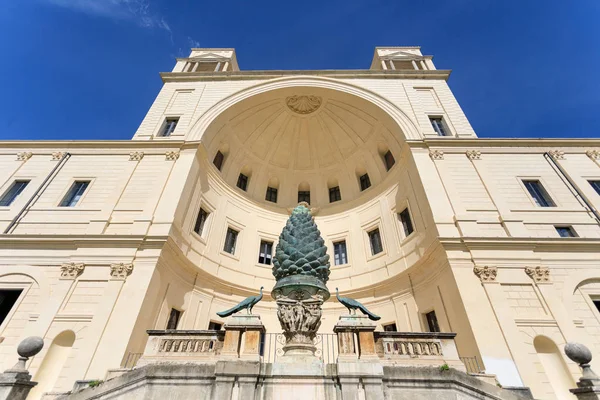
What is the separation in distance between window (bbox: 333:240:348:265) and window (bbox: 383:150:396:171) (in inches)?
253

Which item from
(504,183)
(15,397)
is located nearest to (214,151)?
(15,397)

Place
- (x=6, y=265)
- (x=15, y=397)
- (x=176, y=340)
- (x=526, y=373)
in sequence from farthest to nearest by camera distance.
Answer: (x=6, y=265) → (x=526, y=373) → (x=176, y=340) → (x=15, y=397)

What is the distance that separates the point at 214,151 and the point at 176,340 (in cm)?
1440

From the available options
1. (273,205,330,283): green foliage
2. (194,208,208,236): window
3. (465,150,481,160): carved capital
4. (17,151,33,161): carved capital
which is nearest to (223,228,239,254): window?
(194,208,208,236): window

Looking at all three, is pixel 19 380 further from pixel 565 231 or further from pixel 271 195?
pixel 565 231

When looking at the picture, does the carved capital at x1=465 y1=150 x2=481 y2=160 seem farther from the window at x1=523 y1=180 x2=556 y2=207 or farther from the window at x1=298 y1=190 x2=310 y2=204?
the window at x1=298 y1=190 x2=310 y2=204

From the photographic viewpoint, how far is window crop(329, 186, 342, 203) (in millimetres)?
23717

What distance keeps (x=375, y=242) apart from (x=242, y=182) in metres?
11.1

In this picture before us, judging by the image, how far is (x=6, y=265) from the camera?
1369cm

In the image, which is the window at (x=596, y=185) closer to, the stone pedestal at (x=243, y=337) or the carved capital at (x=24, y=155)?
the stone pedestal at (x=243, y=337)

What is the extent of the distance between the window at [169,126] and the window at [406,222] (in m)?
16.7

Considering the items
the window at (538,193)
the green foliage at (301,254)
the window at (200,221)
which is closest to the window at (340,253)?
the window at (200,221)

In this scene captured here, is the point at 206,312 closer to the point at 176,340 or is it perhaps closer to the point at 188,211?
the point at 188,211

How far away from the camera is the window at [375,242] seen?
19406mm
